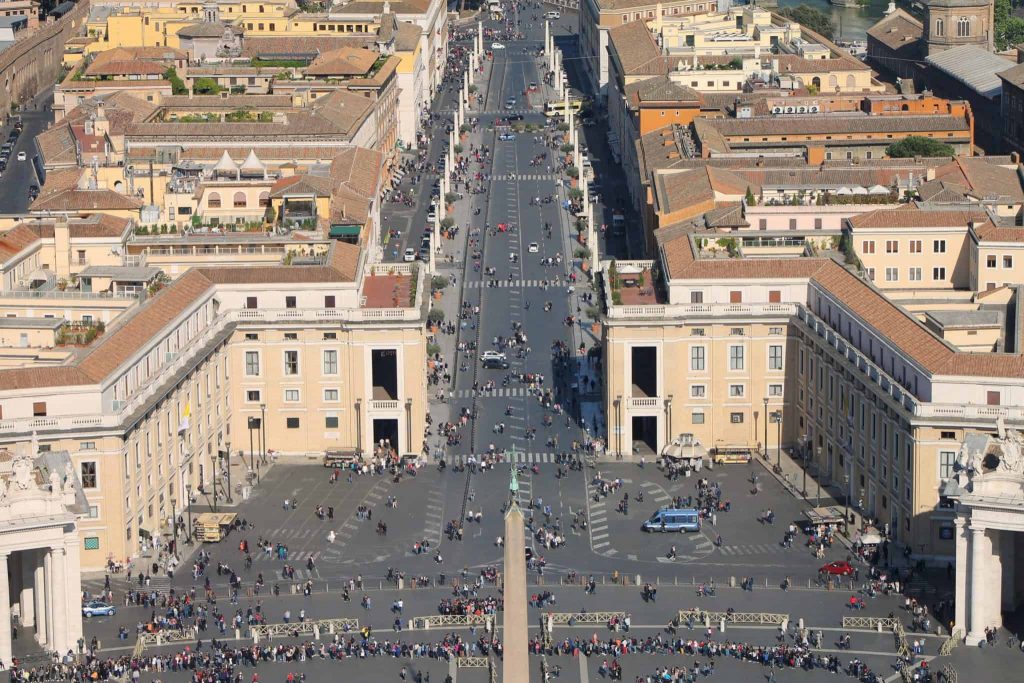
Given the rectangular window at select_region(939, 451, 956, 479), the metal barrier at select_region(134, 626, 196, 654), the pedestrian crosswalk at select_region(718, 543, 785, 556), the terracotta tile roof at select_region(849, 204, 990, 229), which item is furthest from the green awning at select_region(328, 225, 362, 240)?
the rectangular window at select_region(939, 451, 956, 479)

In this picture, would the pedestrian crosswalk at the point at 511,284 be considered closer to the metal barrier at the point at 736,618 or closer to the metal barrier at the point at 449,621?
the metal barrier at the point at 449,621

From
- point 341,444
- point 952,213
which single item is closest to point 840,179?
point 952,213

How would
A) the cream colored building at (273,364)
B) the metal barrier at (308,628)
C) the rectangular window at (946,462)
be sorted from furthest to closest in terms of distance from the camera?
the cream colored building at (273,364), the rectangular window at (946,462), the metal barrier at (308,628)

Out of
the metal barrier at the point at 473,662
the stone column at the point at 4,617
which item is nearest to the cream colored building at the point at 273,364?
the stone column at the point at 4,617

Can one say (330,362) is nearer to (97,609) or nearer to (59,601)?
(97,609)

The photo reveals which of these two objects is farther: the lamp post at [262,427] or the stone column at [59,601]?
the lamp post at [262,427]

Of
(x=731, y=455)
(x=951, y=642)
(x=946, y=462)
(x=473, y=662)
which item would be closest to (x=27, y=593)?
(x=473, y=662)

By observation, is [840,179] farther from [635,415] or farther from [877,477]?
[877,477]
